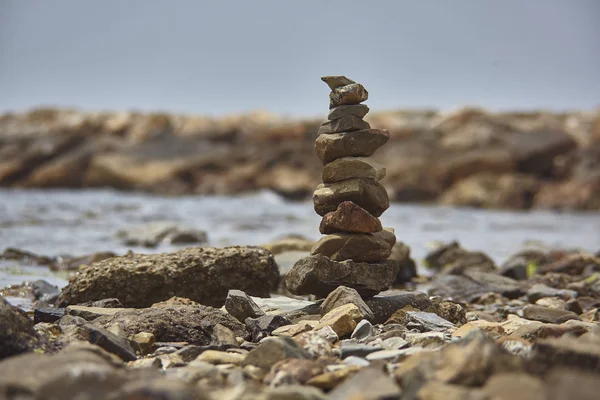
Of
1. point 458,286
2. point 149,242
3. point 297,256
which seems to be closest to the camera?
point 458,286

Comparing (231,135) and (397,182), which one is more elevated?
(231,135)

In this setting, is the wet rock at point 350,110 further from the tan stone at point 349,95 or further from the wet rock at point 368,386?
the wet rock at point 368,386

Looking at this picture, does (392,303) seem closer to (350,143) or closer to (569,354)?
(350,143)

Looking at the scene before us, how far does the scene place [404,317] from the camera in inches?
279

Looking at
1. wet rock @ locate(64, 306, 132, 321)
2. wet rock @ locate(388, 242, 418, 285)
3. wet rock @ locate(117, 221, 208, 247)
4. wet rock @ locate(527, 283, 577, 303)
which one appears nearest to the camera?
wet rock @ locate(64, 306, 132, 321)

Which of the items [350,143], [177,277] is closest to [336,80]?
[350,143]

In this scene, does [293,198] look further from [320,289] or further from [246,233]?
[320,289]

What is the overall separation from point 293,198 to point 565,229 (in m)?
26.5

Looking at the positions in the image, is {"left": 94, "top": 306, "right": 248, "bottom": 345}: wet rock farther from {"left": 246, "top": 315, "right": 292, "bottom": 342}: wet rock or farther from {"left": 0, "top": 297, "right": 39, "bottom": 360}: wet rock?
→ {"left": 0, "top": 297, "right": 39, "bottom": 360}: wet rock

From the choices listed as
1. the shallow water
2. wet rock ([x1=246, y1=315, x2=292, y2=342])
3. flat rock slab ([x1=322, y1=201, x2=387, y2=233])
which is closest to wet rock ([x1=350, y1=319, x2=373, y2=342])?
wet rock ([x1=246, y1=315, x2=292, y2=342])

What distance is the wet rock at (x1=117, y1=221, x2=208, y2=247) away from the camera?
17016 mm

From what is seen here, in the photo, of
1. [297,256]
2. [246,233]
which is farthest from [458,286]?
[246,233]

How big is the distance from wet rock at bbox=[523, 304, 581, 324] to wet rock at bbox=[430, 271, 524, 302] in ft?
7.09

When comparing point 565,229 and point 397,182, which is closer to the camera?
point 565,229
